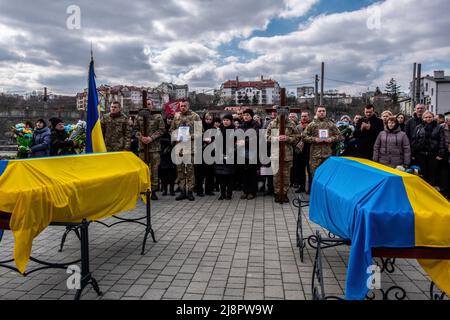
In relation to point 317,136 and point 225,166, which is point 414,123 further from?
point 225,166

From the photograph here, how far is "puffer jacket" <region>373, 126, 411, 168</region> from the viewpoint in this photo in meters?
8.27

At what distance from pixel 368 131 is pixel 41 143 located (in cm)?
808

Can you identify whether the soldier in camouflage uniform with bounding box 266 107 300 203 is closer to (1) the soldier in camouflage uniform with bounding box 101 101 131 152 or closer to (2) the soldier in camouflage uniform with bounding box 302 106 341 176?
(2) the soldier in camouflage uniform with bounding box 302 106 341 176

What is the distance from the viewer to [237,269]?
483cm

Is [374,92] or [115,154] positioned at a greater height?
[374,92]

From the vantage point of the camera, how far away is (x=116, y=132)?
367 inches

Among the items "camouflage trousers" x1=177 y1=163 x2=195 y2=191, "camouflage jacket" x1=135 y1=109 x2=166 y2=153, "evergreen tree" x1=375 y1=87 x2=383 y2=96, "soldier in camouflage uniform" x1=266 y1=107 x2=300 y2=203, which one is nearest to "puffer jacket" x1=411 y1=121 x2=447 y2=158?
"soldier in camouflage uniform" x1=266 y1=107 x2=300 y2=203

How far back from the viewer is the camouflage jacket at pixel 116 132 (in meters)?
9.30

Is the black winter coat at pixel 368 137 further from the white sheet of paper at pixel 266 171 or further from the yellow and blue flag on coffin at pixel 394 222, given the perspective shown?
the yellow and blue flag on coffin at pixel 394 222

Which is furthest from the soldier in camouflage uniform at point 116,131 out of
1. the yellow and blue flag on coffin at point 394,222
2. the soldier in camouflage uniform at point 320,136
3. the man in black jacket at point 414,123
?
the man in black jacket at point 414,123

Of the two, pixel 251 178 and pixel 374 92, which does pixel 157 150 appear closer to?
pixel 251 178

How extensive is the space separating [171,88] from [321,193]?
389ft

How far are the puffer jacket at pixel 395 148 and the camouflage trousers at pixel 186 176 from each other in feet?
14.5
